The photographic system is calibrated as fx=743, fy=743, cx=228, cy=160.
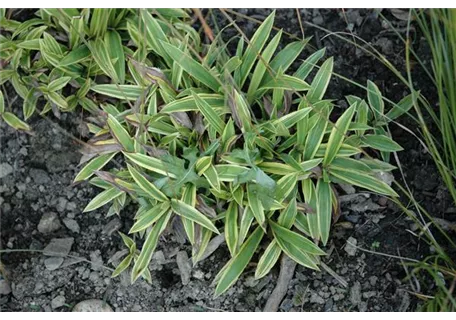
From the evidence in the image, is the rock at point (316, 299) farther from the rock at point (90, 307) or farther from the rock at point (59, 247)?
the rock at point (59, 247)

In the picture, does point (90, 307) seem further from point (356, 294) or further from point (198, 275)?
point (356, 294)

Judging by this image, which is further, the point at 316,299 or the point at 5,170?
the point at 5,170

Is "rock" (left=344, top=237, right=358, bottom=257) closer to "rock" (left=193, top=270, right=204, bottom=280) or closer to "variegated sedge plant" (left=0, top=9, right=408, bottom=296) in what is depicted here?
"variegated sedge plant" (left=0, top=9, right=408, bottom=296)

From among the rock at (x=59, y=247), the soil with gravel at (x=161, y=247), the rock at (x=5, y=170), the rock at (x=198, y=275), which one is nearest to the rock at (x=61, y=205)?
the soil with gravel at (x=161, y=247)

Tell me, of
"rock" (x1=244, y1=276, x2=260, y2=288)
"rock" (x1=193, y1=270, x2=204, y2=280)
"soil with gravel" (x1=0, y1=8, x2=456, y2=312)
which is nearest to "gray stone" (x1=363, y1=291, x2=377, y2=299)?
"soil with gravel" (x1=0, y1=8, x2=456, y2=312)

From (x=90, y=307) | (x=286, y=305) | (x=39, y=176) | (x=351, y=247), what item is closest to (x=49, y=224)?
(x=39, y=176)

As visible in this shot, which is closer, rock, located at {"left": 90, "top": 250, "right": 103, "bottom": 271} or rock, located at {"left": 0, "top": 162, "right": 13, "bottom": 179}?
rock, located at {"left": 90, "top": 250, "right": 103, "bottom": 271}

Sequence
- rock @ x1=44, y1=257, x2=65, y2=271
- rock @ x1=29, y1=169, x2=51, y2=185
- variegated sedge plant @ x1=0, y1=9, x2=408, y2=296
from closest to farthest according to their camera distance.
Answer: variegated sedge plant @ x1=0, y1=9, x2=408, y2=296 → rock @ x1=44, y1=257, x2=65, y2=271 → rock @ x1=29, y1=169, x2=51, y2=185

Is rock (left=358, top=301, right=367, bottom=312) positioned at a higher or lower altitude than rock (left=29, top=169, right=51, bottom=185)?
lower
